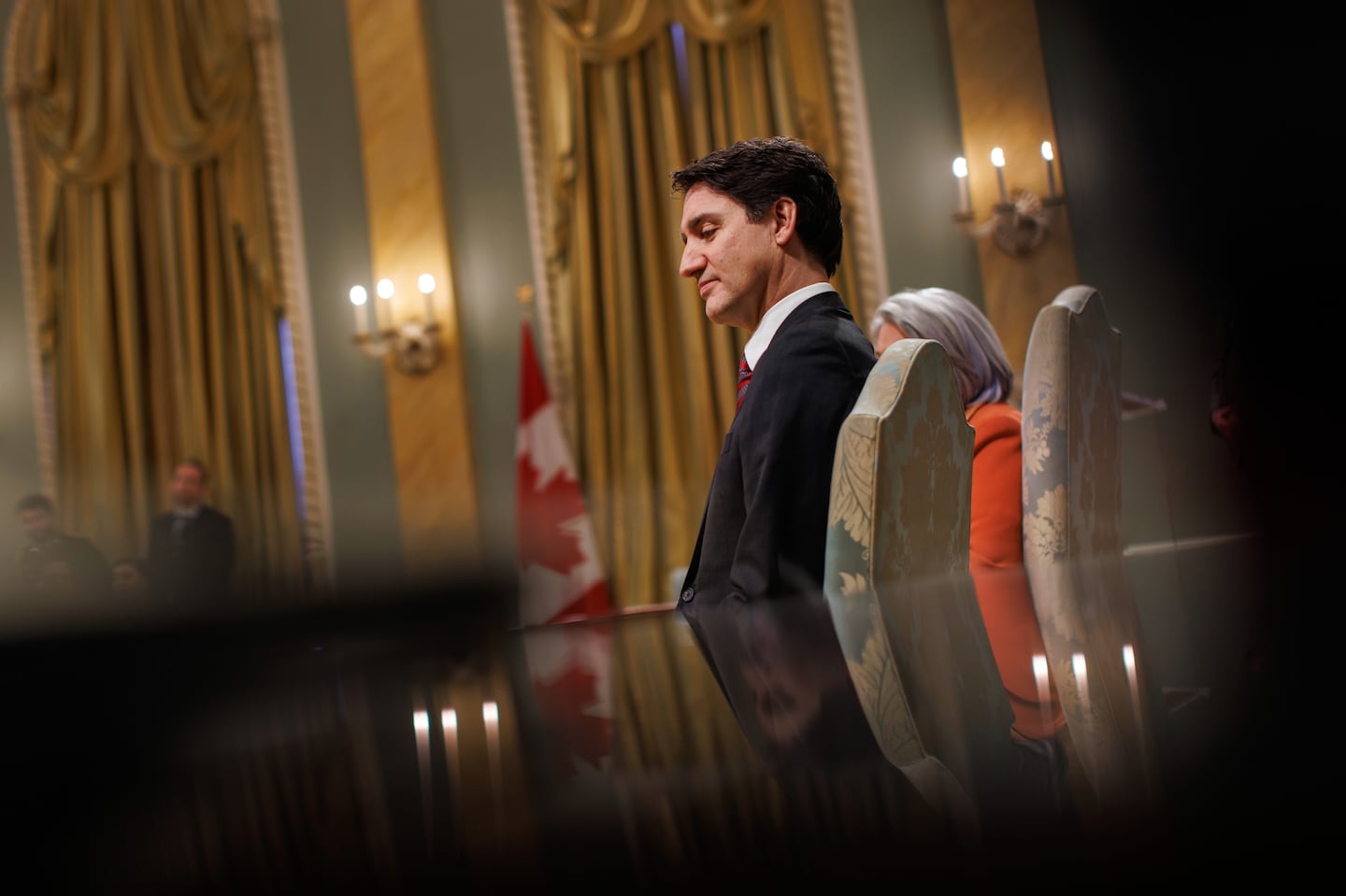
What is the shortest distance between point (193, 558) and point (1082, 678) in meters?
5.15

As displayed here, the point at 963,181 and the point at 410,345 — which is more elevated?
the point at 963,181

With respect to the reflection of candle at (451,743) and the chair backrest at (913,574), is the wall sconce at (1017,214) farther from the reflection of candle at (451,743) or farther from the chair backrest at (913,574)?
the reflection of candle at (451,743)

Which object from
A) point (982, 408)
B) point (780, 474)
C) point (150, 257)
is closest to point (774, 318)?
point (780, 474)

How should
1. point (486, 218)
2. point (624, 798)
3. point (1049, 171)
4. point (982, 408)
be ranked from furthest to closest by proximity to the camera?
1. point (486, 218)
2. point (1049, 171)
3. point (982, 408)
4. point (624, 798)

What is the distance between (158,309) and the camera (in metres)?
5.52

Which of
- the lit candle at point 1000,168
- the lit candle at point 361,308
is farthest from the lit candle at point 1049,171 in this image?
the lit candle at point 361,308

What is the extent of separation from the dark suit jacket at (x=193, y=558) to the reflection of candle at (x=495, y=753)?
4919 millimetres

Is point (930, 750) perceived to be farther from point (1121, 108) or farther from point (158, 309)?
point (158, 309)

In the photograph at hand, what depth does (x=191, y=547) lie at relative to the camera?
15.8ft

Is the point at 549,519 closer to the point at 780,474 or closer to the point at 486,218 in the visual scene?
the point at 486,218

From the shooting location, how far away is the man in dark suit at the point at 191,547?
4.79 metres

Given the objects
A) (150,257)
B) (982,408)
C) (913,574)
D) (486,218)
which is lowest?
(913,574)

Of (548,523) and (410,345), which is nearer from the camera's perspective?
(548,523)

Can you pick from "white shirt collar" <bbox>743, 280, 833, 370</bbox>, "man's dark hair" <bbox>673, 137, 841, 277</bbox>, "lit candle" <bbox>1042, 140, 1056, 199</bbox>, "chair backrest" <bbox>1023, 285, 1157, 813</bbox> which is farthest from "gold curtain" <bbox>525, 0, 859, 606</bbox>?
"white shirt collar" <bbox>743, 280, 833, 370</bbox>
